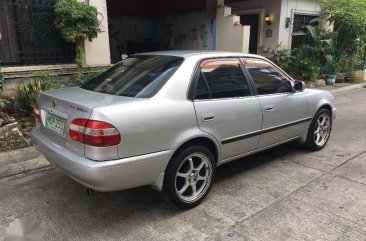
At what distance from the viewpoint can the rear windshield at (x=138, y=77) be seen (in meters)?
3.16

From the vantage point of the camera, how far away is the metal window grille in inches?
240

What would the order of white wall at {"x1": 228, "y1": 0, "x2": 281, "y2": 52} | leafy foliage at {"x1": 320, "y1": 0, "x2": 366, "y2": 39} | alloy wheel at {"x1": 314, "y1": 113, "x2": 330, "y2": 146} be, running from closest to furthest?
alloy wheel at {"x1": 314, "y1": 113, "x2": 330, "y2": 146}
white wall at {"x1": 228, "y1": 0, "x2": 281, "y2": 52}
leafy foliage at {"x1": 320, "y1": 0, "x2": 366, "y2": 39}

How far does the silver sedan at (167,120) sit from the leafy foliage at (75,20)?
113 inches

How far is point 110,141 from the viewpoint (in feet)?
8.86

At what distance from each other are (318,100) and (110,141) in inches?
133

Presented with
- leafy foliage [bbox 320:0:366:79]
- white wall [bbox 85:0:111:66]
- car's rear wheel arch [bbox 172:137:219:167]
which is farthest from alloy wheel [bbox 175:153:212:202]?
leafy foliage [bbox 320:0:366:79]

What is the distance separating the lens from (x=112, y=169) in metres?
2.71

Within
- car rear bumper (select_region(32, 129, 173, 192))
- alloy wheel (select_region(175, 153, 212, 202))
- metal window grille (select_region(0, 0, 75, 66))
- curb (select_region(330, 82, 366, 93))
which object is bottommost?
curb (select_region(330, 82, 366, 93))

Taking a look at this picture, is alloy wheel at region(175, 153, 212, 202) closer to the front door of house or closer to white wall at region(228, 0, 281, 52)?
white wall at region(228, 0, 281, 52)

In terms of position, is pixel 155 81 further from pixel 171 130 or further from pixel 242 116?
pixel 242 116

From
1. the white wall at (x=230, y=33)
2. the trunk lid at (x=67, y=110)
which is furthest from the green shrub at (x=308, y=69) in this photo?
the trunk lid at (x=67, y=110)

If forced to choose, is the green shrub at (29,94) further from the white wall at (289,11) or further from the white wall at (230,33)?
the white wall at (289,11)

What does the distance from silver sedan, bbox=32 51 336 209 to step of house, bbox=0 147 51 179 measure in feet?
3.54

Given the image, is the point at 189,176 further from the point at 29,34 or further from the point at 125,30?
the point at 125,30
